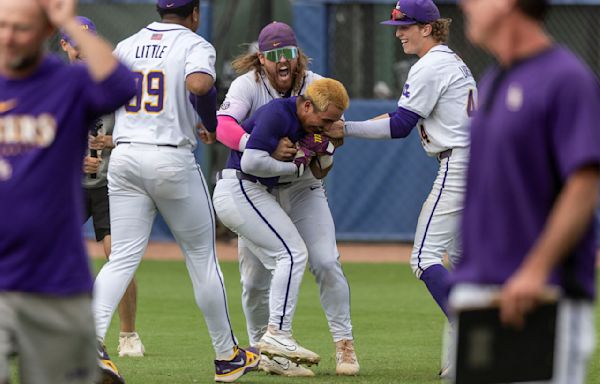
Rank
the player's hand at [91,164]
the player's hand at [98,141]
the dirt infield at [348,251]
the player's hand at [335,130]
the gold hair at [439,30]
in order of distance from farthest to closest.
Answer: the dirt infield at [348,251] < the player's hand at [91,164] < the player's hand at [98,141] < the gold hair at [439,30] < the player's hand at [335,130]

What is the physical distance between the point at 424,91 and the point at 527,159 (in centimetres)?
415

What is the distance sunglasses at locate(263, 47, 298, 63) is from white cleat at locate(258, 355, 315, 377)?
186 cm

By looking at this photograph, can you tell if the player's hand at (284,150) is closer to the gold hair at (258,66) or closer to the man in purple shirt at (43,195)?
the gold hair at (258,66)

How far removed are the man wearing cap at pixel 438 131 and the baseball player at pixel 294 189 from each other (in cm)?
50

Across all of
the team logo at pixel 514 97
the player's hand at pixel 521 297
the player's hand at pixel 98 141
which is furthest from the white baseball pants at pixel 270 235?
the player's hand at pixel 521 297

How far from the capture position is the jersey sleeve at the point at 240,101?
830 cm

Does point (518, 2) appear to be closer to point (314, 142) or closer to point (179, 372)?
point (314, 142)

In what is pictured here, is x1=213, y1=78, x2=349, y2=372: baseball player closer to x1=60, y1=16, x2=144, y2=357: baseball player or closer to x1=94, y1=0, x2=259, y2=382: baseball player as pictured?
x1=94, y1=0, x2=259, y2=382: baseball player

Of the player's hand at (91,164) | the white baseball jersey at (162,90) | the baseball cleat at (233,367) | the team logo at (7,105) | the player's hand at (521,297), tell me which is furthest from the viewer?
the player's hand at (91,164)

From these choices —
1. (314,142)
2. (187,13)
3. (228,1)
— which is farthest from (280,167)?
(228,1)

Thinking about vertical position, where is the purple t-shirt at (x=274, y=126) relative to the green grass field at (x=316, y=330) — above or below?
above

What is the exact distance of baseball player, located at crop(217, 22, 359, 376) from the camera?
8148mm

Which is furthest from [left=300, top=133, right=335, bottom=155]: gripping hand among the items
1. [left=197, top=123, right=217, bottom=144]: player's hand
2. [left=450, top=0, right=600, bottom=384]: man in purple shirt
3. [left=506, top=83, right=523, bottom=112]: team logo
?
[left=506, top=83, right=523, bottom=112]: team logo

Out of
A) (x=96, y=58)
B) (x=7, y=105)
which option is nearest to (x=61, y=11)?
(x=96, y=58)
